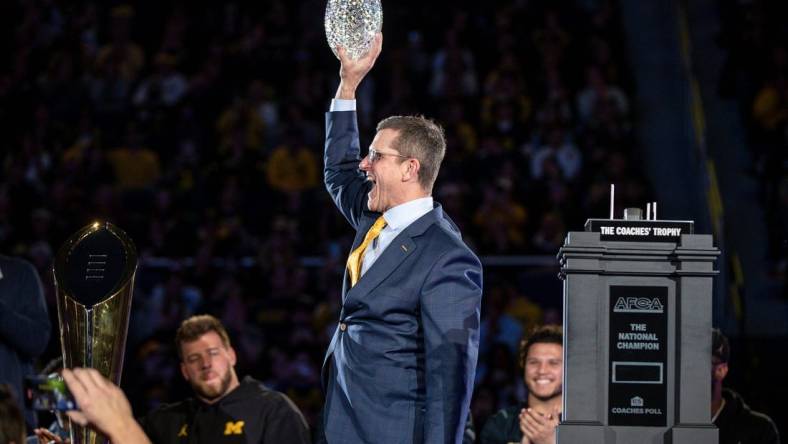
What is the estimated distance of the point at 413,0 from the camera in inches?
568

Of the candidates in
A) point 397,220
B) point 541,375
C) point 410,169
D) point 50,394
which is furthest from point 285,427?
point 50,394

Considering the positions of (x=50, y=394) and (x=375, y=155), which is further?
(x=375, y=155)

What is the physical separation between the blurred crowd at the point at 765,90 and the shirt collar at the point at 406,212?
19.6 ft

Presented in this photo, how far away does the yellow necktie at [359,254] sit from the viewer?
4359 mm

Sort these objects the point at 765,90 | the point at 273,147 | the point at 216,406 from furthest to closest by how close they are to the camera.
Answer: the point at 273,147 → the point at 765,90 → the point at 216,406

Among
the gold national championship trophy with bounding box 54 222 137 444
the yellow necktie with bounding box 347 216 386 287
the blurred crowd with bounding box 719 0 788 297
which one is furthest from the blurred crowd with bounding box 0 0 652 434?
the gold national championship trophy with bounding box 54 222 137 444

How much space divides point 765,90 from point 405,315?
794 centimetres

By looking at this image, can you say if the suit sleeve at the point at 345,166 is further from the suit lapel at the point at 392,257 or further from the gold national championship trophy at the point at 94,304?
the gold national championship trophy at the point at 94,304

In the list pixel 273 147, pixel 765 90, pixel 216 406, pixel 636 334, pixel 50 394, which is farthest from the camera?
pixel 273 147

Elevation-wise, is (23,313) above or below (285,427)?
above

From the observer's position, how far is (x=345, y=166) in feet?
15.7

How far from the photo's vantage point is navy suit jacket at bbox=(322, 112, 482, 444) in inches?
160

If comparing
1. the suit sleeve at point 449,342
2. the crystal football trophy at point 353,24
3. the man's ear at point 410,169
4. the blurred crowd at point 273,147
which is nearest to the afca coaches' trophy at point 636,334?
the suit sleeve at point 449,342

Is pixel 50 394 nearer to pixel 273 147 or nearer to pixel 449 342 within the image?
pixel 449 342
